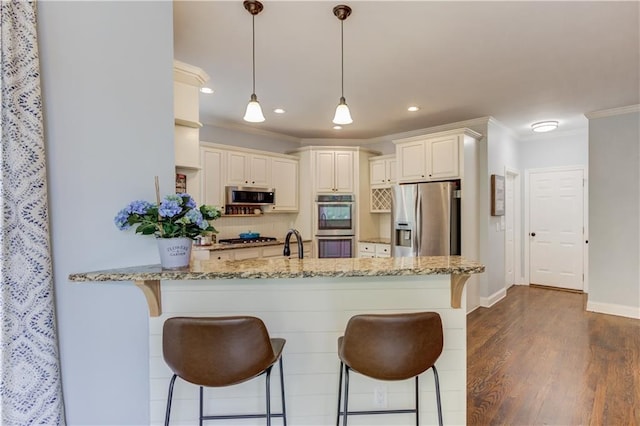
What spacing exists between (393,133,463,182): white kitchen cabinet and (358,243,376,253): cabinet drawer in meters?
1.09

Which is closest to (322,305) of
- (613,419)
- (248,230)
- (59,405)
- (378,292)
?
(378,292)

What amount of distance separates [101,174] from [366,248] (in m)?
4.00

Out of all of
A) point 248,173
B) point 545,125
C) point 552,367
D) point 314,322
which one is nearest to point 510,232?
point 545,125

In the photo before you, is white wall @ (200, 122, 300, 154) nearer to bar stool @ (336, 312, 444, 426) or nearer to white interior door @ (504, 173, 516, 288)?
white interior door @ (504, 173, 516, 288)

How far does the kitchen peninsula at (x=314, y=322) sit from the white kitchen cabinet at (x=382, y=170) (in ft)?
11.5

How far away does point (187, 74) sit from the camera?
94.6 inches

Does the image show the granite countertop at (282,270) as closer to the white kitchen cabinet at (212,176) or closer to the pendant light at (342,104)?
the pendant light at (342,104)

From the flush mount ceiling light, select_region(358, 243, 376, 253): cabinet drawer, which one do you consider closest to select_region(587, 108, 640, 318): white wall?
the flush mount ceiling light

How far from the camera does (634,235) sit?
13.1 ft

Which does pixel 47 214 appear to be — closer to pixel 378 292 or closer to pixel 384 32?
pixel 378 292

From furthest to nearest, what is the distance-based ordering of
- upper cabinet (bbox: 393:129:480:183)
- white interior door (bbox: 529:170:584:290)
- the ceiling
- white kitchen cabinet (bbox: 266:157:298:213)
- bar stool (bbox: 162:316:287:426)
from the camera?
white interior door (bbox: 529:170:584:290), white kitchen cabinet (bbox: 266:157:298:213), upper cabinet (bbox: 393:129:480:183), the ceiling, bar stool (bbox: 162:316:287:426)

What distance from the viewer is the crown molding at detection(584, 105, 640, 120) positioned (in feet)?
13.0

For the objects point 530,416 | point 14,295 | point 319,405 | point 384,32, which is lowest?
point 530,416

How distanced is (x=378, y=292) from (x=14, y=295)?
5.48ft
